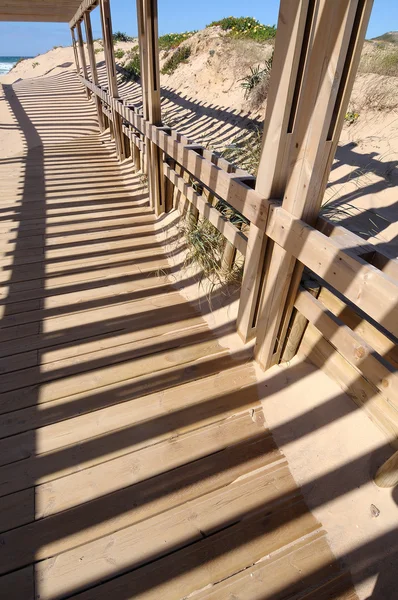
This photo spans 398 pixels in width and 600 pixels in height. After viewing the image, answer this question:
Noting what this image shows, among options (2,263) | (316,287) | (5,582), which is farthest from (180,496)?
(2,263)

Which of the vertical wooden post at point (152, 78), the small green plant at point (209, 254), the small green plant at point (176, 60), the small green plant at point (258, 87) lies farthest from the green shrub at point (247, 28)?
the small green plant at point (209, 254)

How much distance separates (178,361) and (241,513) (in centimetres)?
100

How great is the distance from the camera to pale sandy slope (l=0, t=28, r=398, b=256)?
152 inches

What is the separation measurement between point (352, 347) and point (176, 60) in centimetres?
1582

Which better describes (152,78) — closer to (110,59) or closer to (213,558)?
(110,59)

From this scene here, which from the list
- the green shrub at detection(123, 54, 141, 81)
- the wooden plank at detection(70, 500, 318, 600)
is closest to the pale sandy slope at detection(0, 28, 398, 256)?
the green shrub at detection(123, 54, 141, 81)

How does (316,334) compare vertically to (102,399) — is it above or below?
above

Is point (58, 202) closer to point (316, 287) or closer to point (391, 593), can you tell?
point (316, 287)

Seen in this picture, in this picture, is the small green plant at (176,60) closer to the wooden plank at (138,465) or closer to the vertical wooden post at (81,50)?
the vertical wooden post at (81,50)

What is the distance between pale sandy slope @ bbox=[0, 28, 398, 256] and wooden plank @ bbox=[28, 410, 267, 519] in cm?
238

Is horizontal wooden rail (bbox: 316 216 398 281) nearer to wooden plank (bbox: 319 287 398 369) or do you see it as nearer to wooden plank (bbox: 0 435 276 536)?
wooden plank (bbox: 319 287 398 369)

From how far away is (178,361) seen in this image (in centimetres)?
233

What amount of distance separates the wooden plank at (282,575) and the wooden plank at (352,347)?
2.44ft

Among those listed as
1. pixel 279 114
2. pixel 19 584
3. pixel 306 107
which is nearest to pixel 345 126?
pixel 279 114
